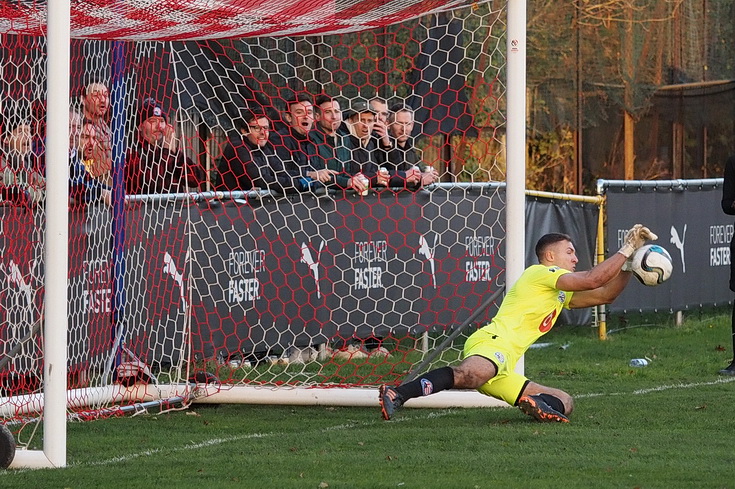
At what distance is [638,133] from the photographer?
18.4m

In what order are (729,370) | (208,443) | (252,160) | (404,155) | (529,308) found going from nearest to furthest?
1. (208,443)
2. (529,308)
3. (729,370)
4. (404,155)
5. (252,160)

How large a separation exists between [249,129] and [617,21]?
9.15 meters

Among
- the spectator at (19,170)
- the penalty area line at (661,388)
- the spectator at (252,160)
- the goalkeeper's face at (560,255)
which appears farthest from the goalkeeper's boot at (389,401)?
the spectator at (252,160)

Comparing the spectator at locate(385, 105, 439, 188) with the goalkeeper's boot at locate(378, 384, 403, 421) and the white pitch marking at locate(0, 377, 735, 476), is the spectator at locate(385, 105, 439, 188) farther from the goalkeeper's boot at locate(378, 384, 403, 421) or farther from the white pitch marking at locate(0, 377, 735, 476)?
the goalkeeper's boot at locate(378, 384, 403, 421)

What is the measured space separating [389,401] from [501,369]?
667 mm

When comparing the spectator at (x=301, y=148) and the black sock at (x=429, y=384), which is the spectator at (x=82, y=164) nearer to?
the spectator at (x=301, y=148)

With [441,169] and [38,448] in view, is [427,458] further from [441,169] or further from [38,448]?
[441,169]

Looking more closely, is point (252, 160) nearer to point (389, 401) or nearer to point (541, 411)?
point (389, 401)

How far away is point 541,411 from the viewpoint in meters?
7.33

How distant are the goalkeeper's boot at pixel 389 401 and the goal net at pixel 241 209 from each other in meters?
0.84

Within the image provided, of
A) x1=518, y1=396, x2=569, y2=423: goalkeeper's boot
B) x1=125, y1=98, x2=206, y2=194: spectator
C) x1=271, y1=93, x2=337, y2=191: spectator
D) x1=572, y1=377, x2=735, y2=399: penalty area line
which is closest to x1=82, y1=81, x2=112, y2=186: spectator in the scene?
x1=125, y1=98, x2=206, y2=194: spectator

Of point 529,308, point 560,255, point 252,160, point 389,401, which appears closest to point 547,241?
point 560,255

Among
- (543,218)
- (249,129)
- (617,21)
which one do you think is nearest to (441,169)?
(543,218)

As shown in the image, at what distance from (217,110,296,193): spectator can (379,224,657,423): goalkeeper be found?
2939 mm
